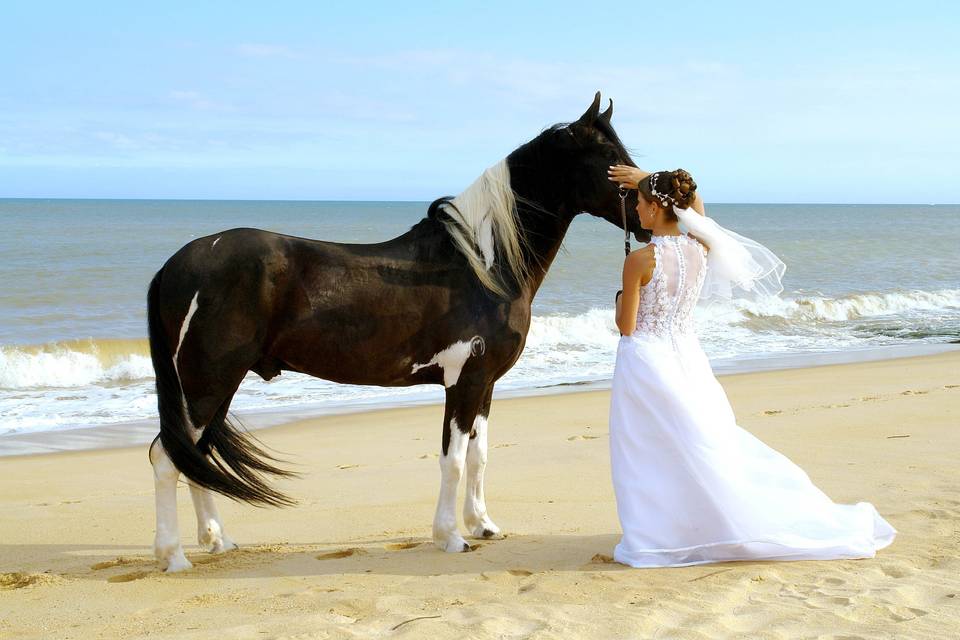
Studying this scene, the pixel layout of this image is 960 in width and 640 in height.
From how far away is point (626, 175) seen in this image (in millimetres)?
3959

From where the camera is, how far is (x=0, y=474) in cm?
622

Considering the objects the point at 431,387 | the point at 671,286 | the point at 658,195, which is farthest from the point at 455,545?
the point at 431,387

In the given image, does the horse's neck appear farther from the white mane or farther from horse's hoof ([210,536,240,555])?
horse's hoof ([210,536,240,555])

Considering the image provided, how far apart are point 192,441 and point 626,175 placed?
222 cm

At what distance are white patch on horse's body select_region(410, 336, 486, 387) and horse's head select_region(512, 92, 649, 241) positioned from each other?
82 cm

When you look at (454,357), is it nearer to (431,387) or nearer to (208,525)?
(208,525)

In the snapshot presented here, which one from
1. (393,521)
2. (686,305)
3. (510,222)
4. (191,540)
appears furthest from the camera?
(393,521)

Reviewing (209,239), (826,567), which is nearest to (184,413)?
(209,239)

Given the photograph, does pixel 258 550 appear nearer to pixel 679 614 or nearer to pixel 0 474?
pixel 679 614

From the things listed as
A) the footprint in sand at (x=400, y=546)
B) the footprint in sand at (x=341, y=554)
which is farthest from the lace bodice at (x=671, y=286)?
the footprint in sand at (x=341, y=554)

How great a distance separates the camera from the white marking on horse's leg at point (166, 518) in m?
3.82

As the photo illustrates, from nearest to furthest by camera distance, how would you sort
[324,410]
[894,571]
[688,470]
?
[894,571], [688,470], [324,410]

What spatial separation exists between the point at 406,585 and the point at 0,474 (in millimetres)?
4042

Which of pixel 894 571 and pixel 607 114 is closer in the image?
pixel 894 571
